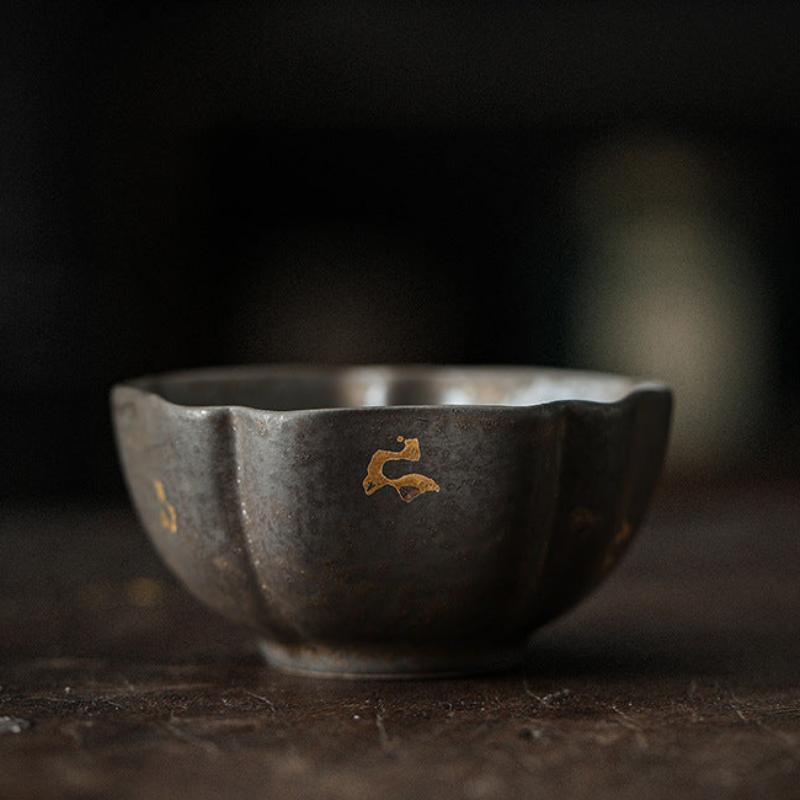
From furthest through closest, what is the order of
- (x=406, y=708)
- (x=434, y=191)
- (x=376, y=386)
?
(x=434, y=191), (x=376, y=386), (x=406, y=708)

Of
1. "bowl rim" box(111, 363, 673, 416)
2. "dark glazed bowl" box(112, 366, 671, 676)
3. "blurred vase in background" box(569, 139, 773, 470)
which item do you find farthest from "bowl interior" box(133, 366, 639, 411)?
"blurred vase in background" box(569, 139, 773, 470)

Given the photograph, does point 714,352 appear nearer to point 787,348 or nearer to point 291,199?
point 787,348

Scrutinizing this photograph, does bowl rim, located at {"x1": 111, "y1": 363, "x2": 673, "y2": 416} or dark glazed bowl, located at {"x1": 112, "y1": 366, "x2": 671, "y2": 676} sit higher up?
bowl rim, located at {"x1": 111, "y1": 363, "x2": 673, "y2": 416}

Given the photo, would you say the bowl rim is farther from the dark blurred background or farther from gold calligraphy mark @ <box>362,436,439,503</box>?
the dark blurred background

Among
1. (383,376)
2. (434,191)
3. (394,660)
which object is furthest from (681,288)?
(394,660)

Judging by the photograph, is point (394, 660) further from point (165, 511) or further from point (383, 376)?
point (383, 376)

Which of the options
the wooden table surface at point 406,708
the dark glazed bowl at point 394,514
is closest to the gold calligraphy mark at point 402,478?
the dark glazed bowl at point 394,514
